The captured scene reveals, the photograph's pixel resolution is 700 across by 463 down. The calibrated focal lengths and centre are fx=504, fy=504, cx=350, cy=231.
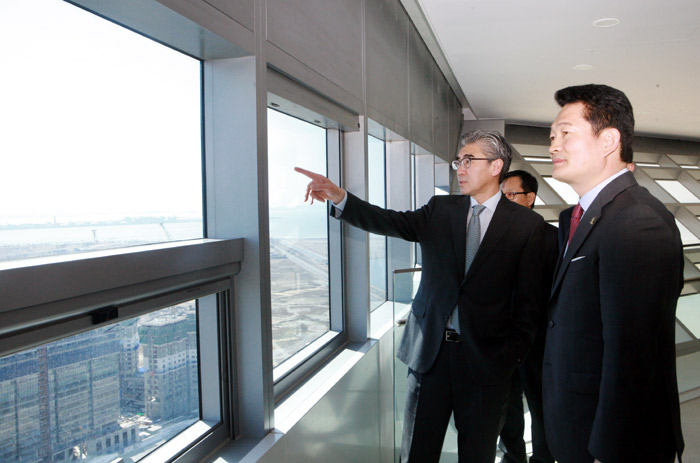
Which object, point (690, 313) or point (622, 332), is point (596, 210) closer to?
point (622, 332)

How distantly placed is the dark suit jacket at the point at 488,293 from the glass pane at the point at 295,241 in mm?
380

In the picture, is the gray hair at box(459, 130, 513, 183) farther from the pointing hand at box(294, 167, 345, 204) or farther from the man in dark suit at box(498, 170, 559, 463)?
the pointing hand at box(294, 167, 345, 204)

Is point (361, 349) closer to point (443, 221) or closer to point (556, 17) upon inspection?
point (443, 221)

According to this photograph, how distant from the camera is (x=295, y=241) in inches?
98.6

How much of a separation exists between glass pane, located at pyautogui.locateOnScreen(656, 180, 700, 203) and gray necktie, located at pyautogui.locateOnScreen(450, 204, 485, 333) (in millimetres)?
11574

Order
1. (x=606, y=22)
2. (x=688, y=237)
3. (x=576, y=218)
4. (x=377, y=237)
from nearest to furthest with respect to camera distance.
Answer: (x=576, y=218), (x=606, y=22), (x=377, y=237), (x=688, y=237)

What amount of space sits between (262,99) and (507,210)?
3.67 feet

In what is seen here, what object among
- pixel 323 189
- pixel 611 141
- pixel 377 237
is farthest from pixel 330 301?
pixel 611 141

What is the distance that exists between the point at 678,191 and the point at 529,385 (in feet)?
37.9

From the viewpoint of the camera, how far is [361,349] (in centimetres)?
290

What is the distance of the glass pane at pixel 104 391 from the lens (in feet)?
3.61

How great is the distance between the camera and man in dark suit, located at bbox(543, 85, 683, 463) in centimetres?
128

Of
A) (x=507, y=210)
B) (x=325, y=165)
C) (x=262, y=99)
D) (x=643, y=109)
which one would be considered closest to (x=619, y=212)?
(x=507, y=210)

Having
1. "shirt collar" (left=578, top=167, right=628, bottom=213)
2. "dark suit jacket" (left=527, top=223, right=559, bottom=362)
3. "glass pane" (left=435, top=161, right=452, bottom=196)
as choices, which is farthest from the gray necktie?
"glass pane" (left=435, top=161, right=452, bottom=196)
